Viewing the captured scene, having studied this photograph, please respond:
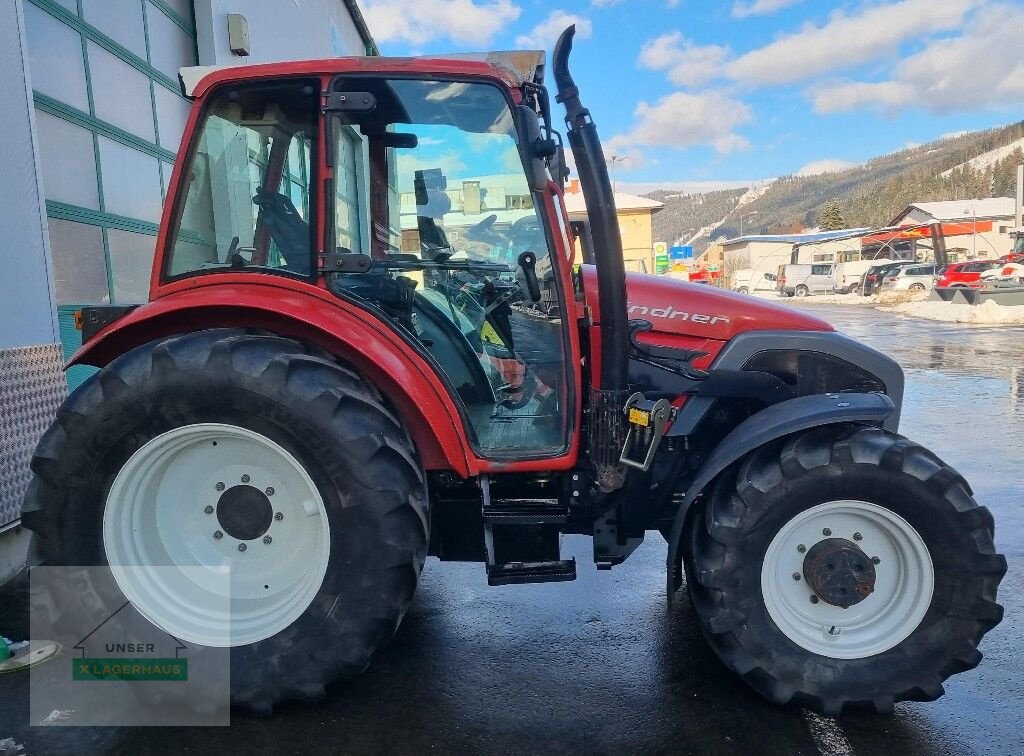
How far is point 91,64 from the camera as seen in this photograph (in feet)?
17.7

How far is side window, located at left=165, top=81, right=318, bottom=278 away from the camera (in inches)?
107

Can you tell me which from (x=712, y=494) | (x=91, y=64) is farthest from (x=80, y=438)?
(x=91, y=64)

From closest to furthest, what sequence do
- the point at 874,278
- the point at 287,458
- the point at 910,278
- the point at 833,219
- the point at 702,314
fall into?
1. the point at 287,458
2. the point at 702,314
3. the point at 910,278
4. the point at 874,278
5. the point at 833,219

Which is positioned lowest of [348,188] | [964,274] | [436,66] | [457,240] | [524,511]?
[524,511]

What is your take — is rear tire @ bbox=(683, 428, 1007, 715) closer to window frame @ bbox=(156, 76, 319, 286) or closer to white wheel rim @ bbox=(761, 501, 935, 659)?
white wheel rim @ bbox=(761, 501, 935, 659)

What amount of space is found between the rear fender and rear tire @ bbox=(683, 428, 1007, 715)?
1.02 m

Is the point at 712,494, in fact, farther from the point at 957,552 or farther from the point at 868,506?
the point at 957,552

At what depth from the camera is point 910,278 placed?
1278 inches

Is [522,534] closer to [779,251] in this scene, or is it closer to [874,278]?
[874,278]

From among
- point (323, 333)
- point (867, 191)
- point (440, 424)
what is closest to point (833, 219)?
point (867, 191)

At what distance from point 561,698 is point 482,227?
1.80 m

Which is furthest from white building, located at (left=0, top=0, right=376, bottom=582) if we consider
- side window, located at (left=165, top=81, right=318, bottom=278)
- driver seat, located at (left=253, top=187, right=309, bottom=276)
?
driver seat, located at (left=253, top=187, right=309, bottom=276)

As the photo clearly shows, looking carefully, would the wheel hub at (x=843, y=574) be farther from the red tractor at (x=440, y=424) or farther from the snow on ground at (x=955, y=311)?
the snow on ground at (x=955, y=311)

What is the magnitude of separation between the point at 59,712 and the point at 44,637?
2.04 feet
